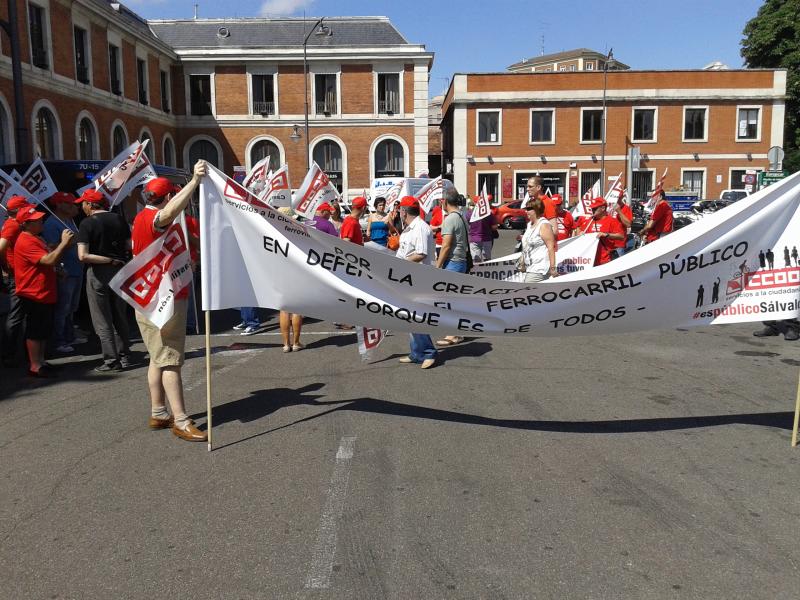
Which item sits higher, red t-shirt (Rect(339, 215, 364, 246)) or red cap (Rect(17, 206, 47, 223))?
red cap (Rect(17, 206, 47, 223))

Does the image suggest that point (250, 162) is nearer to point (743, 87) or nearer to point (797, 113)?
point (743, 87)

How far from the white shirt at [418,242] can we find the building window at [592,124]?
45.3 m

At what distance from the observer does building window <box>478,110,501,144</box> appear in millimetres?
49781

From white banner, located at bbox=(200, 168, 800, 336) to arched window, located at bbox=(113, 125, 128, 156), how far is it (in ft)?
113

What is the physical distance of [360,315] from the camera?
549cm

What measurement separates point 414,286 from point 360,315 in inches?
18.7

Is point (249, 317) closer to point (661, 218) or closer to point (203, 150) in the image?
point (661, 218)

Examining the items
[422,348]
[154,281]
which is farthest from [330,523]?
[422,348]

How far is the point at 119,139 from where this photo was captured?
3731 cm

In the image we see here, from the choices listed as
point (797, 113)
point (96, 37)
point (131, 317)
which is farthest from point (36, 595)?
point (797, 113)

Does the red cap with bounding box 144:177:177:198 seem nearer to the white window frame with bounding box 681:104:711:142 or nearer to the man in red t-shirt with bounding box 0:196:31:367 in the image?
the man in red t-shirt with bounding box 0:196:31:367

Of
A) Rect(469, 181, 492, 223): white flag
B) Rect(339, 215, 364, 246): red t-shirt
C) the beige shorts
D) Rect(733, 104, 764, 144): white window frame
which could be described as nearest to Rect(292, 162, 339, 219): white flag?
Rect(339, 215, 364, 246): red t-shirt

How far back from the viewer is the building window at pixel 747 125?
50.4m

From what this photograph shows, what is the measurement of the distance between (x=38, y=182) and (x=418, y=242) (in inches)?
226
